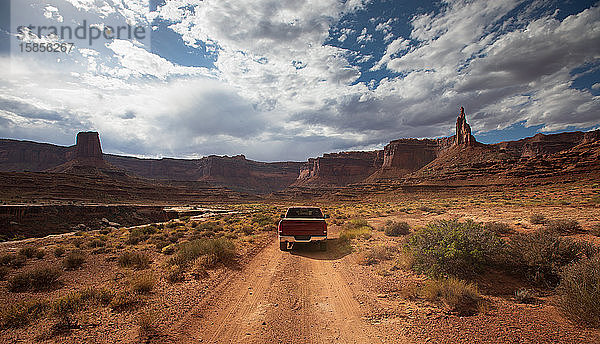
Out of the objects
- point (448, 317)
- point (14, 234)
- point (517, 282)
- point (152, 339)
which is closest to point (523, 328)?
point (448, 317)

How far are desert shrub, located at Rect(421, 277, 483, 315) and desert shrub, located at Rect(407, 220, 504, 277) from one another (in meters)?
0.74

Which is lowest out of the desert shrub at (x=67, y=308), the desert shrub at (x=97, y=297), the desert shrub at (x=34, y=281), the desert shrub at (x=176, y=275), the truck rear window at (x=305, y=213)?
the desert shrub at (x=34, y=281)

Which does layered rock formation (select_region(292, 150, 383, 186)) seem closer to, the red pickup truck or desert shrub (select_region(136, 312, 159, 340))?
the red pickup truck

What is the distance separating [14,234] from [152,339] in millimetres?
29154

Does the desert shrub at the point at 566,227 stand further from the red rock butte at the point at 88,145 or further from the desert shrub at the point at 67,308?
the red rock butte at the point at 88,145

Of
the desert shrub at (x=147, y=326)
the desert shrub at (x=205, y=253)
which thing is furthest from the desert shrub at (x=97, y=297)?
the desert shrub at (x=205, y=253)

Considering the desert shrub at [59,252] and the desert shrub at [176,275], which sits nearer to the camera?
the desert shrub at [176,275]

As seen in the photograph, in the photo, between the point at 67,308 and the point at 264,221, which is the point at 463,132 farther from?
the point at 67,308

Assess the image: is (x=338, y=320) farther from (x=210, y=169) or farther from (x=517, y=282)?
(x=210, y=169)

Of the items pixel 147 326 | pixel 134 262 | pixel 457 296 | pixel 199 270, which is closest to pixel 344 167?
pixel 134 262

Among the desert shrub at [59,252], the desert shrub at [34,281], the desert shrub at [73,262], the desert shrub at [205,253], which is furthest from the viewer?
the desert shrub at [59,252]

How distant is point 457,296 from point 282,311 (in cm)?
325

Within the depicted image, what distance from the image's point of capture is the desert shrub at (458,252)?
575 centimetres

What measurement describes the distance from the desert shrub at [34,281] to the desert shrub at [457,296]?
9774 mm
